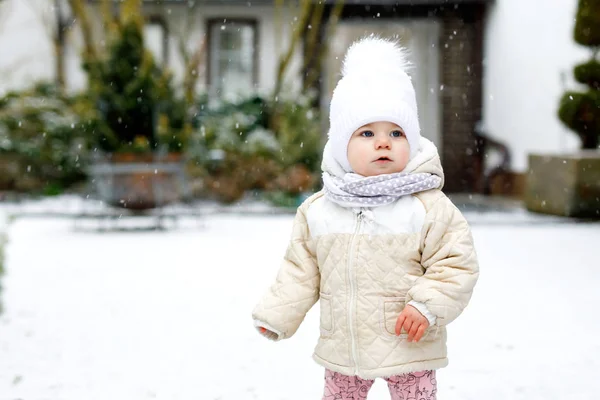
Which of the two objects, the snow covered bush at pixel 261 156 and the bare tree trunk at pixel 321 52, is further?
the bare tree trunk at pixel 321 52

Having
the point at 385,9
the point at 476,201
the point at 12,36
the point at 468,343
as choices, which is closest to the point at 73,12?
the point at 12,36

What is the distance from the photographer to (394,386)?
2594mm

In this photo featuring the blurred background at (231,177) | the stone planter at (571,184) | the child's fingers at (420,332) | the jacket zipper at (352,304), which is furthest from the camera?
the stone planter at (571,184)

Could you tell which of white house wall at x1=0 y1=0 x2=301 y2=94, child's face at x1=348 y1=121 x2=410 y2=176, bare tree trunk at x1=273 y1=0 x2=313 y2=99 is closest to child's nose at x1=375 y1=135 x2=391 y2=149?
child's face at x1=348 y1=121 x2=410 y2=176

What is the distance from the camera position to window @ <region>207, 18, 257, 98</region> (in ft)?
56.7

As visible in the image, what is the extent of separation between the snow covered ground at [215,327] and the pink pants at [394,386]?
1.19 m

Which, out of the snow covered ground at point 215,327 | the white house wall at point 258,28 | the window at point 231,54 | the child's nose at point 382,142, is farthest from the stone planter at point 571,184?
the child's nose at point 382,142

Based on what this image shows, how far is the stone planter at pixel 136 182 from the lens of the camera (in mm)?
10516

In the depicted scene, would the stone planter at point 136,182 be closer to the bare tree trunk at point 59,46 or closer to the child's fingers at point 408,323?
the bare tree trunk at point 59,46

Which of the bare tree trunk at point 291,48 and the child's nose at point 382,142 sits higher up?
the bare tree trunk at point 291,48

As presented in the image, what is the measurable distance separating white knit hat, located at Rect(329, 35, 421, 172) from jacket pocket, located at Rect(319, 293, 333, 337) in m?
0.39

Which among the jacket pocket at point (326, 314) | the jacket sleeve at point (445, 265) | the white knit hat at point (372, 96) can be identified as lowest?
the jacket pocket at point (326, 314)

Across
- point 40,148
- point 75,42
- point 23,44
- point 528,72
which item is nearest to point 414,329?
point 40,148

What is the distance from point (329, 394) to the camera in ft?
8.64
